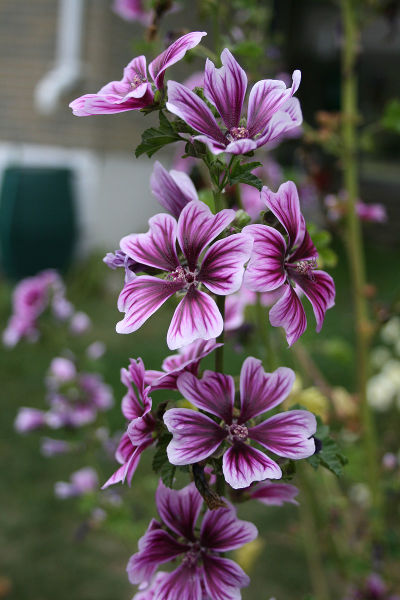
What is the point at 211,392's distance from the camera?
2.59ft

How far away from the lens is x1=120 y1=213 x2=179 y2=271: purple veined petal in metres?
0.78

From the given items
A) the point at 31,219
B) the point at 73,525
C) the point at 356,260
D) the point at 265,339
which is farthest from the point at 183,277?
the point at 31,219

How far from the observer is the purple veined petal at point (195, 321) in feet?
2.37

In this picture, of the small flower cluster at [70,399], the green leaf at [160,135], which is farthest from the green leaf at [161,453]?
the small flower cluster at [70,399]

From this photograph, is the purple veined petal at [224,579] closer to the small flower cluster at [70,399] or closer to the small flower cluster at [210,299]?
the small flower cluster at [210,299]

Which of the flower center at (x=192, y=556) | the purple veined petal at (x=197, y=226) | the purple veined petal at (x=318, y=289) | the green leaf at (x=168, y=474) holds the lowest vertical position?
the flower center at (x=192, y=556)

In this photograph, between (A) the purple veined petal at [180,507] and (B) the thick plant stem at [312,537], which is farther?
(B) the thick plant stem at [312,537]

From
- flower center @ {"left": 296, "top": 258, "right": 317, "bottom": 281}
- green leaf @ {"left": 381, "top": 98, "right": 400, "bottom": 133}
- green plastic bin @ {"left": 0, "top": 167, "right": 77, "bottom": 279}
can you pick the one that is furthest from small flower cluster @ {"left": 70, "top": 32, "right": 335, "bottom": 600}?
green plastic bin @ {"left": 0, "top": 167, "right": 77, "bottom": 279}

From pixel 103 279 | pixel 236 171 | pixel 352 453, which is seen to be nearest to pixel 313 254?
pixel 236 171

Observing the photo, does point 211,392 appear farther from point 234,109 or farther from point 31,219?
point 31,219

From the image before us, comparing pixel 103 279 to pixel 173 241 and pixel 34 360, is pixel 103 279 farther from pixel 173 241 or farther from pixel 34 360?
pixel 173 241

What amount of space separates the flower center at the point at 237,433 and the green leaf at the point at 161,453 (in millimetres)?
69

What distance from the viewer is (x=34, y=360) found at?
5.41m

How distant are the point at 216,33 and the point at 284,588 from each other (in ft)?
6.94
